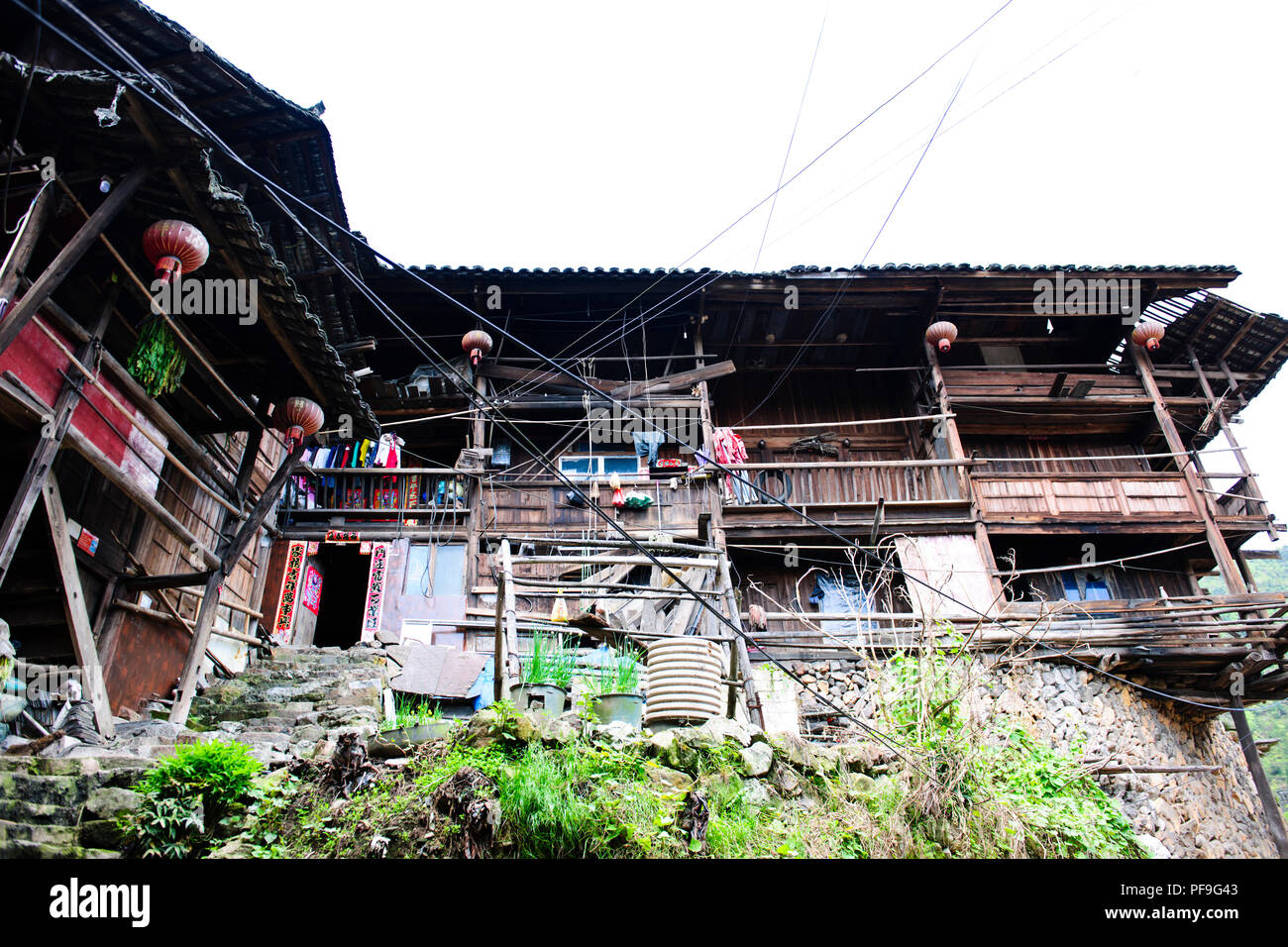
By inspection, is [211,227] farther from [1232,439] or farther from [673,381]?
[1232,439]

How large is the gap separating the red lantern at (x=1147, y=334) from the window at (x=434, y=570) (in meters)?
13.8

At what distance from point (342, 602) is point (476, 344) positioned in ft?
19.9

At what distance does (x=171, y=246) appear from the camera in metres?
6.48

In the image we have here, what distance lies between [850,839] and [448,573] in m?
8.81

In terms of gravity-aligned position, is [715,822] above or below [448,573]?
below

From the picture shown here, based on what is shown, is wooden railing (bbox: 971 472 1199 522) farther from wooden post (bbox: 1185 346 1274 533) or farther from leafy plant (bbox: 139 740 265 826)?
leafy plant (bbox: 139 740 265 826)

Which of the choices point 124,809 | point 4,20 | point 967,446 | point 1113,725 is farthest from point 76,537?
point 967,446

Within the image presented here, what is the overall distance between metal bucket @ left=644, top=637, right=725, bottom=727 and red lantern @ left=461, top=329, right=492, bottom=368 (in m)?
8.22

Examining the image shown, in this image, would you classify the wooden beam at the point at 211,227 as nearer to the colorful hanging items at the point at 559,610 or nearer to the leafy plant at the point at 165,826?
the leafy plant at the point at 165,826

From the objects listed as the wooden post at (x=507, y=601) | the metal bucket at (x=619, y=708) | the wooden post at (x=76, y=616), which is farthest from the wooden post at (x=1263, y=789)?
the wooden post at (x=76, y=616)

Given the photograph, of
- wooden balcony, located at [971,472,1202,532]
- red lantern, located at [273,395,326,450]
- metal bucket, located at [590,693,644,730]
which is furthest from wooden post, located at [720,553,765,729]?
wooden balcony, located at [971,472,1202,532]
